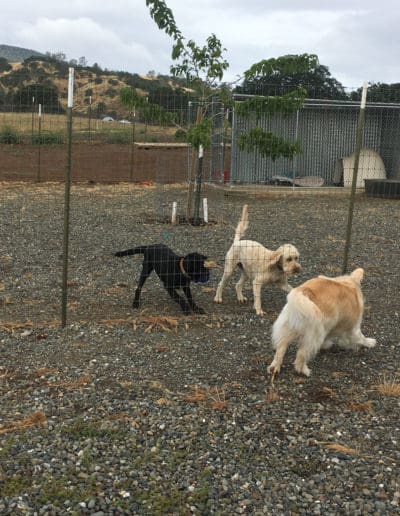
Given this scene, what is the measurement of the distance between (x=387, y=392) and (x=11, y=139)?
2162cm

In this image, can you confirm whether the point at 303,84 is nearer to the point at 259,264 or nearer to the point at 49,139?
the point at 49,139

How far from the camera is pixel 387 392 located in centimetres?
423

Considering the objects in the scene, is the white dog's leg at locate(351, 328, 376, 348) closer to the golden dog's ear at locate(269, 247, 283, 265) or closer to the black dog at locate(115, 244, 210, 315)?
the golden dog's ear at locate(269, 247, 283, 265)

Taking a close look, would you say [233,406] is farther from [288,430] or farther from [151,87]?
[151,87]

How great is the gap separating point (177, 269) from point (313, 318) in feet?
6.42

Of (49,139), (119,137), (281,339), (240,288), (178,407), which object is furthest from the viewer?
(119,137)

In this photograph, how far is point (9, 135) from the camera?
72.2 feet

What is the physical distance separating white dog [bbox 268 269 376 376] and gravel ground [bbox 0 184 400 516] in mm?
235

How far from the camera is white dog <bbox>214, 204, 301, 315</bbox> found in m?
5.95

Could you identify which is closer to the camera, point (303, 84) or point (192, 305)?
point (192, 305)

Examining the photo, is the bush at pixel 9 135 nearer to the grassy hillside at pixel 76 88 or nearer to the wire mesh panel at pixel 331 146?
the grassy hillside at pixel 76 88

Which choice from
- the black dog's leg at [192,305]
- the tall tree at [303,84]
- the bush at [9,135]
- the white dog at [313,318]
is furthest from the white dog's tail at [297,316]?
the bush at [9,135]

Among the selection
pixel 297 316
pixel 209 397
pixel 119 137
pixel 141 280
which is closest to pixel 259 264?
pixel 141 280

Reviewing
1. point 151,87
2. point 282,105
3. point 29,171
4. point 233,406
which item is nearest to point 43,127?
point 29,171
